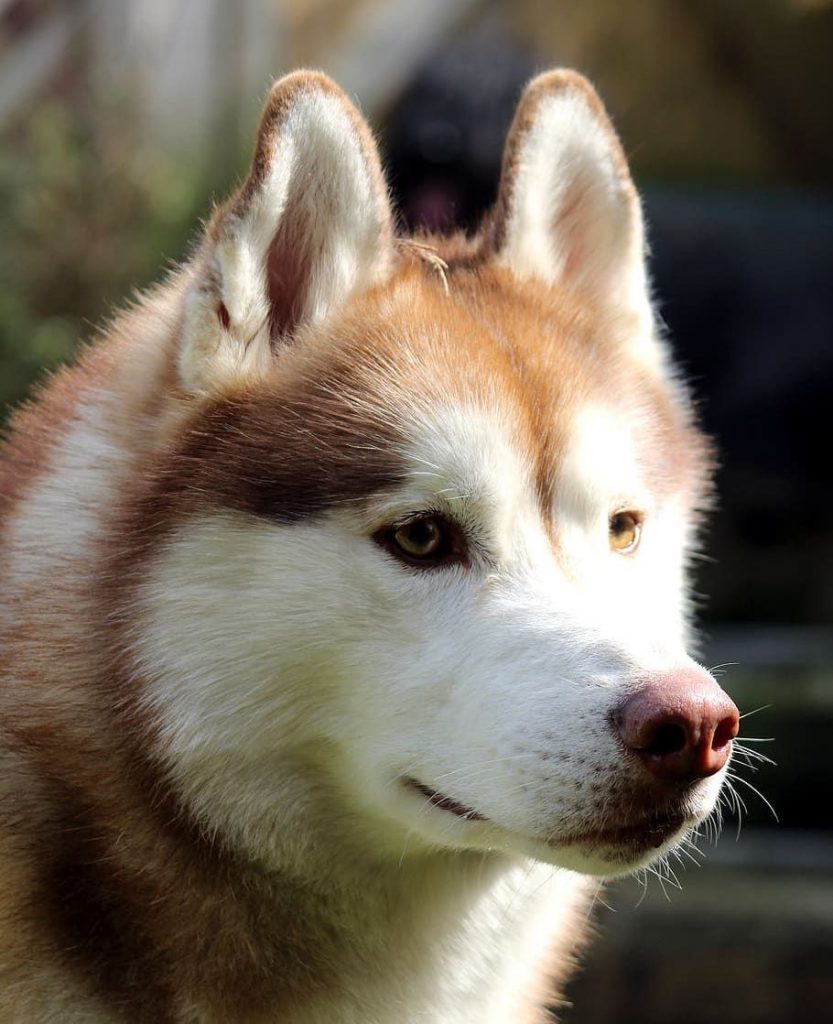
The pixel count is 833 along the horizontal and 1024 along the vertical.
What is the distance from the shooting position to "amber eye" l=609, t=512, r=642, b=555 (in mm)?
3412

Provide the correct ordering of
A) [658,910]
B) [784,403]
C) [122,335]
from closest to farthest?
[122,335] → [658,910] → [784,403]

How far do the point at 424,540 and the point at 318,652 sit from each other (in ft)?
1.08

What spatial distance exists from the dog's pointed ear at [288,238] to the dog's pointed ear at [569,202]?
48cm

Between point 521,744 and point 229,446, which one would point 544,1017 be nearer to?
point 521,744

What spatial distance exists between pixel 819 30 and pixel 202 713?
13004 millimetres

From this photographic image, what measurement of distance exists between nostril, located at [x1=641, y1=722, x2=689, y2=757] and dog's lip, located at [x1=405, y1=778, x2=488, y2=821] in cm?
43

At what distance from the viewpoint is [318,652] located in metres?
3.03

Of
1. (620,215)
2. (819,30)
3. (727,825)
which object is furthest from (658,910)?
(819,30)

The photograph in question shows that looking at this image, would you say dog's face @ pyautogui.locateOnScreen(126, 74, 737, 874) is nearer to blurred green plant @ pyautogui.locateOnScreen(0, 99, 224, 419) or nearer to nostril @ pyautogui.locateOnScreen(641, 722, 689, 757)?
nostril @ pyautogui.locateOnScreen(641, 722, 689, 757)

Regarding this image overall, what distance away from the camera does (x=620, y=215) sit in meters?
3.90

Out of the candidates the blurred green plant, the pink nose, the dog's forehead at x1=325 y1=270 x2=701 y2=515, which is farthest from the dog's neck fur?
the blurred green plant

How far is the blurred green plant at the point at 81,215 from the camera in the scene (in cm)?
962

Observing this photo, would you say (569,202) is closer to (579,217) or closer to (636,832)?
(579,217)

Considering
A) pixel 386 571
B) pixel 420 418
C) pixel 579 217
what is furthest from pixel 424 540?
pixel 579 217
